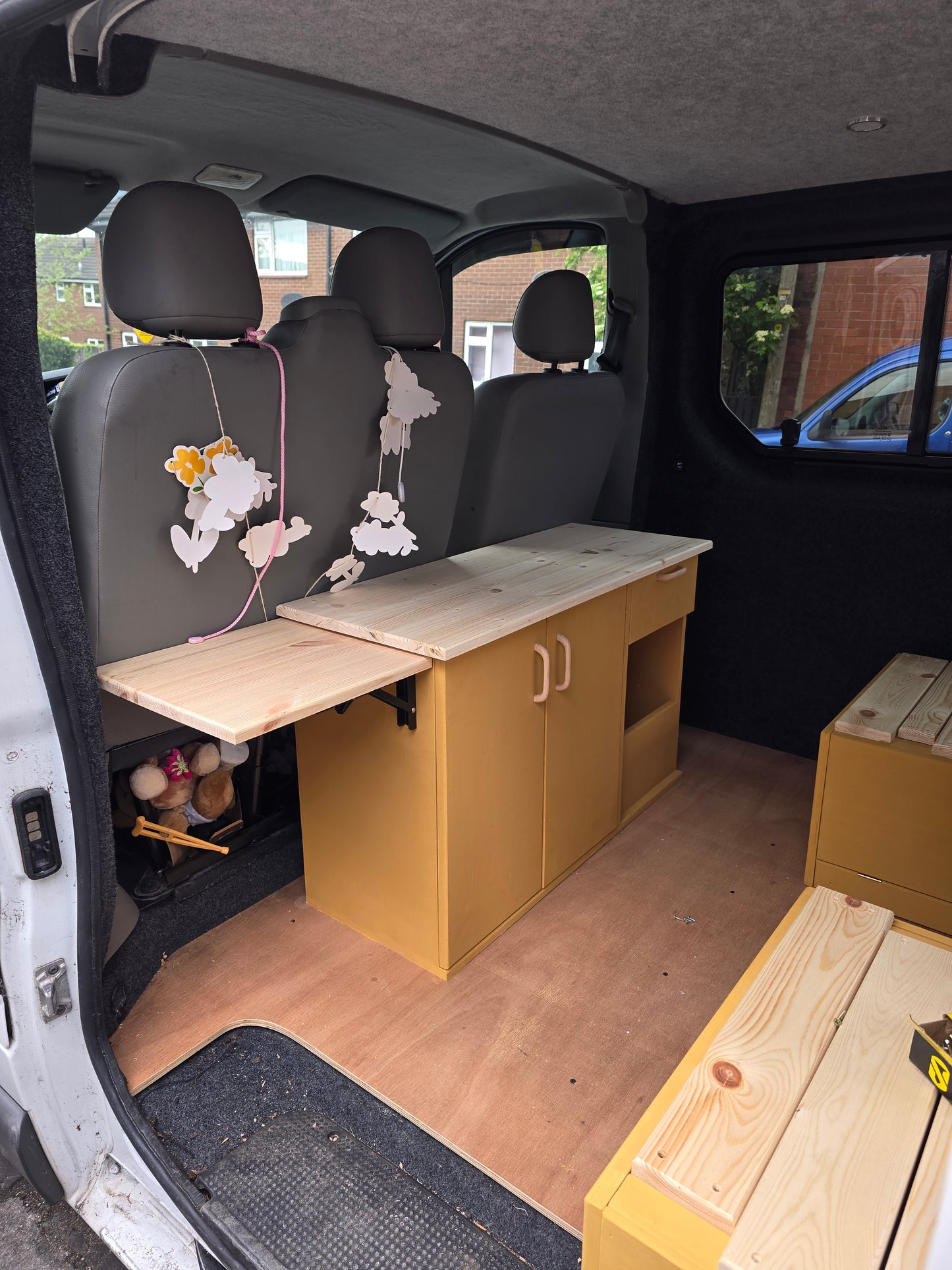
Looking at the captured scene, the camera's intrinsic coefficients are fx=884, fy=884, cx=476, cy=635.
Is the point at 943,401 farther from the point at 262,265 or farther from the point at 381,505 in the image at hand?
the point at 262,265

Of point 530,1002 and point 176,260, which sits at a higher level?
point 176,260

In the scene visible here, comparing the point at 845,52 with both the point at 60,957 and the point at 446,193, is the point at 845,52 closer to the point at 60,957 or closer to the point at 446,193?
the point at 446,193

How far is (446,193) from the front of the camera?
109 inches

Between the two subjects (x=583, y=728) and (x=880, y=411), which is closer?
(x=583, y=728)

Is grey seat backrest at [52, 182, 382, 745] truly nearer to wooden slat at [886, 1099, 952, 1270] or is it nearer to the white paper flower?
the white paper flower

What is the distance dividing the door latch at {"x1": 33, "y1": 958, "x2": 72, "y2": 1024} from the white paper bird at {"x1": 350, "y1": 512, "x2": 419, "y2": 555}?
1.09 m

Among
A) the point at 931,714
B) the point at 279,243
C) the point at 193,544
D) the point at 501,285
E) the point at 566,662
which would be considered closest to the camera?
the point at 193,544

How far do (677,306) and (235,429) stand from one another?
5.82 feet

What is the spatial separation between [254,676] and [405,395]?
78 cm

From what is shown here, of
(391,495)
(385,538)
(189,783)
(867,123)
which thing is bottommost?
(189,783)

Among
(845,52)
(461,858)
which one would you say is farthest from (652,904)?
(845,52)

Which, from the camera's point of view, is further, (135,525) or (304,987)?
(304,987)

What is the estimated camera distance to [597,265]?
2.89 metres

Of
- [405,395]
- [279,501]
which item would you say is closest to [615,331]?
[405,395]
